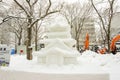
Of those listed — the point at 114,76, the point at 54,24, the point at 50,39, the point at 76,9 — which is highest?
the point at 76,9

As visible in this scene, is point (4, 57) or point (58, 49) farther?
point (4, 57)

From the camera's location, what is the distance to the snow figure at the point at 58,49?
6.76 meters

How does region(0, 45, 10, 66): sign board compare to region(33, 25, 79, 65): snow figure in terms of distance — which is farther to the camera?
region(0, 45, 10, 66): sign board

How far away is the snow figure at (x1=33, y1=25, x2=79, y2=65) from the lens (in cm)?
676

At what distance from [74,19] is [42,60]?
22.5 m

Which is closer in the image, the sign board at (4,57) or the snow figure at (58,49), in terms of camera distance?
the snow figure at (58,49)

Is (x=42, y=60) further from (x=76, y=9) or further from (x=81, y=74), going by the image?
(x=76, y=9)

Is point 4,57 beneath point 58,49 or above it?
beneath

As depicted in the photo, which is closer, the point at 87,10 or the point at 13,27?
the point at 87,10

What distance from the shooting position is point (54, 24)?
7.39m

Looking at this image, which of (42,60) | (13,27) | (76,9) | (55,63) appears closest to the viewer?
(55,63)

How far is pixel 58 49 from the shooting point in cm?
670

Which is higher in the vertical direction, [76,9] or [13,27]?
[76,9]

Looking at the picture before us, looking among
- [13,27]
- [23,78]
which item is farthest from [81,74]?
[13,27]
